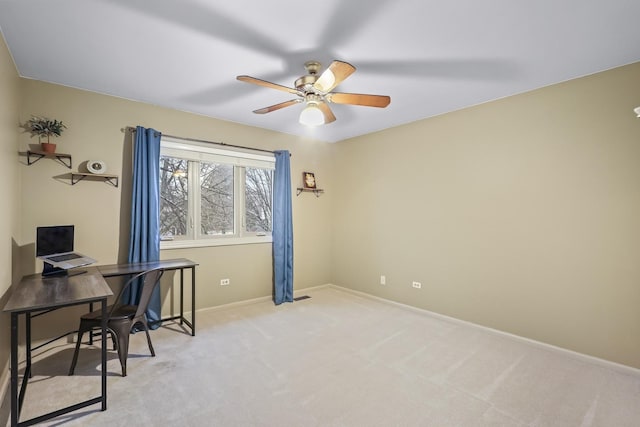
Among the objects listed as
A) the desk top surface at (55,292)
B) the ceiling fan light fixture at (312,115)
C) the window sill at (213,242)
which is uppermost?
the ceiling fan light fixture at (312,115)

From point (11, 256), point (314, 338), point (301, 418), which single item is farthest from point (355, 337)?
point (11, 256)

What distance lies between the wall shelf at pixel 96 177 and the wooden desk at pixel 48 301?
1021 mm

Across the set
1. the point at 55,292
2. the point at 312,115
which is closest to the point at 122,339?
the point at 55,292

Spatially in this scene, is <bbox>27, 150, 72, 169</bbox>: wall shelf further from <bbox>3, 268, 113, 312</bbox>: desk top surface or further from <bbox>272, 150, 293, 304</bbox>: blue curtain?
<bbox>272, 150, 293, 304</bbox>: blue curtain

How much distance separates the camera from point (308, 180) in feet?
15.9

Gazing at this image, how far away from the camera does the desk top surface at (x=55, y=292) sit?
5.88 ft

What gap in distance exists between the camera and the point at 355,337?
3164mm

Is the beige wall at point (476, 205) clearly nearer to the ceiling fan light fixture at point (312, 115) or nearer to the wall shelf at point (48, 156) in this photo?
the wall shelf at point (48, 156)

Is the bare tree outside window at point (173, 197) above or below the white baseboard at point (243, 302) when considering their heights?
above

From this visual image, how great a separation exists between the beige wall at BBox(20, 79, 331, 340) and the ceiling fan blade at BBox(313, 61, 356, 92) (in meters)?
2.13

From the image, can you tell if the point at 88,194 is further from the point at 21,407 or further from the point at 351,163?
the point at 351,163

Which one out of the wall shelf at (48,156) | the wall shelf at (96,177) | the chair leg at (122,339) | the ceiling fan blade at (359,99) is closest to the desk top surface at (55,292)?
the chair leg at (122,339)

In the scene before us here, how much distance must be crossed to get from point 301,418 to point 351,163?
3745 millimetres

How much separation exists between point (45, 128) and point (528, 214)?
4.70m
